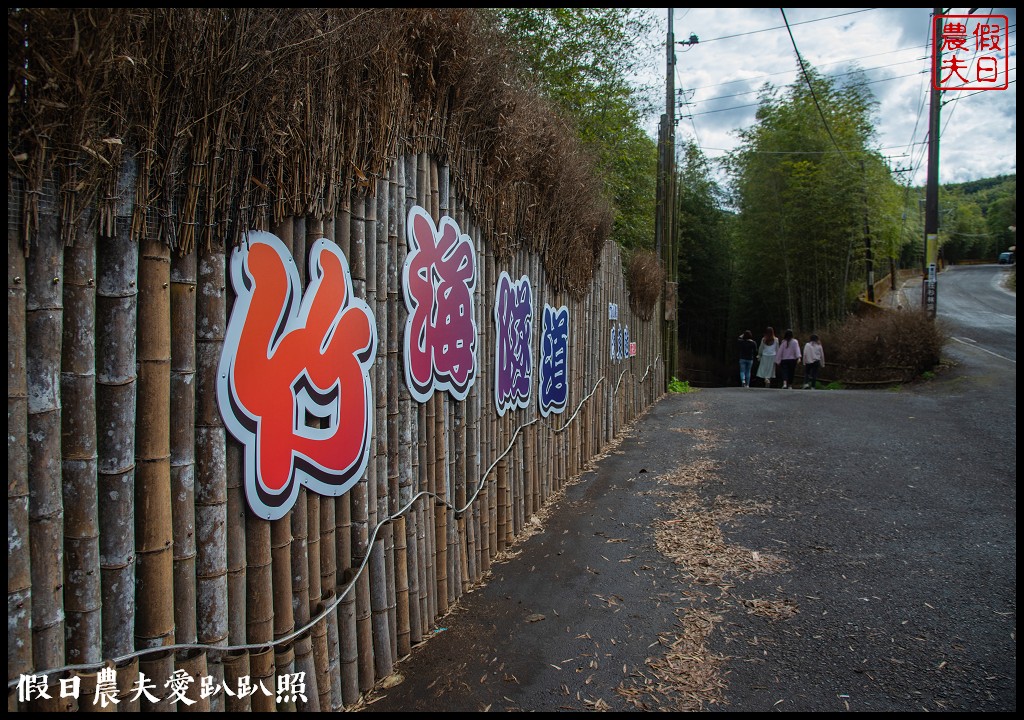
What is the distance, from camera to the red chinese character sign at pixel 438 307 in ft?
10.3

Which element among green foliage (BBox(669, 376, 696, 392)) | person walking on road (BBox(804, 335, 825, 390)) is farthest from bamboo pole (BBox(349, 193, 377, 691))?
person walking on road (BBox(804, 335, 825, 390))

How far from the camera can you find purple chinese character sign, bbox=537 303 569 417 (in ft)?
17.4

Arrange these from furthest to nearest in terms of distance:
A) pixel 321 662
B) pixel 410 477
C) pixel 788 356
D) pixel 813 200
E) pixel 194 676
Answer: pixel 813 200, pixel 788 356, pixel 410 477, pixel 321 662, pixel 194 676

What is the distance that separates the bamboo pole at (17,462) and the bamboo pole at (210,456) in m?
0.46

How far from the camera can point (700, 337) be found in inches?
1046

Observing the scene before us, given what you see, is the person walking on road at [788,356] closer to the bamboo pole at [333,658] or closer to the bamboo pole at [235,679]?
the bamboo pole at [333,658]

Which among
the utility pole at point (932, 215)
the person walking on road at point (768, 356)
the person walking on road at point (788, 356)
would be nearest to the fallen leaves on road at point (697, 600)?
the person walking on road at point (788, 356)

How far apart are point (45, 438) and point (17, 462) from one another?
0.08 m

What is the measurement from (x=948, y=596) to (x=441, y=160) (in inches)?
138

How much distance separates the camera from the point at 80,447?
1646mm

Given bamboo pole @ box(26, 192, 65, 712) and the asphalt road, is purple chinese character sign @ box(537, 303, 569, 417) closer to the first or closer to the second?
the asphalt road

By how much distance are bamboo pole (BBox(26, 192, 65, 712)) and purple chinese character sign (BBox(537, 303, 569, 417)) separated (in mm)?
3807

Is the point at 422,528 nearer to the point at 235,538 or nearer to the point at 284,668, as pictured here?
the point at 284,668

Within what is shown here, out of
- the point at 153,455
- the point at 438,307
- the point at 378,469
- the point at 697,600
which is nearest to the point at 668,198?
the point at 438,307
